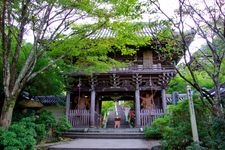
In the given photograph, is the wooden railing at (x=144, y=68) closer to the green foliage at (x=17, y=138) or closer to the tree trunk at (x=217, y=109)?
the green foliage at (x=17, y=138)

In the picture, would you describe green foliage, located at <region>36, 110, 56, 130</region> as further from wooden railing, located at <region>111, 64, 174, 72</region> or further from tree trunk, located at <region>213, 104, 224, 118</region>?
tree trunk, located at <region>213, 104, 224, 118</region>

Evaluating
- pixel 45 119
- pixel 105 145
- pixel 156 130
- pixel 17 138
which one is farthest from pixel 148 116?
pixel 17 138

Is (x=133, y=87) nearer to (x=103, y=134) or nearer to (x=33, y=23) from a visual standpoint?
(x=103, y=134)

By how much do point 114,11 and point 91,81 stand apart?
376 inches

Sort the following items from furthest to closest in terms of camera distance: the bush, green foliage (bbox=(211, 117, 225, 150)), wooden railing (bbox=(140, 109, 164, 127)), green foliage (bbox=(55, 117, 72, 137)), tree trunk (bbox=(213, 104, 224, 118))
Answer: wooden railing (bbox=(140, 109, 164, 127)) → green foliage (bbox=(55, 117, 72, 137)) → the bush → tree trunk (bbox=(213, 104, 224, 118)) → green foliage (bbox=(211, 117, 225, 150))

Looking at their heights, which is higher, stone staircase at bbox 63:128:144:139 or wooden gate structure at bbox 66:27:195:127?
wooden gate structure at bbox 66:27:195:127

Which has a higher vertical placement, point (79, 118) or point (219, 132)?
point (79, 118)

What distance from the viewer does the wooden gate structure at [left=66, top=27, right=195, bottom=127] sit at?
1623 cm

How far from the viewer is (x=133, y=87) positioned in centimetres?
1714

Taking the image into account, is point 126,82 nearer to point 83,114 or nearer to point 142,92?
point 142,92

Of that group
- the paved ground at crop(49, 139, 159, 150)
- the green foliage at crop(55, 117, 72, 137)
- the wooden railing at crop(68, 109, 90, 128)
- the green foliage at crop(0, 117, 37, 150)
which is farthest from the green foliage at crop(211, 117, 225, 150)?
the wooden railing at crop(68, 109, 90, 128)

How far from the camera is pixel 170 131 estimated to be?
284 inches

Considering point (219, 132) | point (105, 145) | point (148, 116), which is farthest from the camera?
point (148, 116)

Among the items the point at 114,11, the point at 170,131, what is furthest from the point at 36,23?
the point at 170,131
